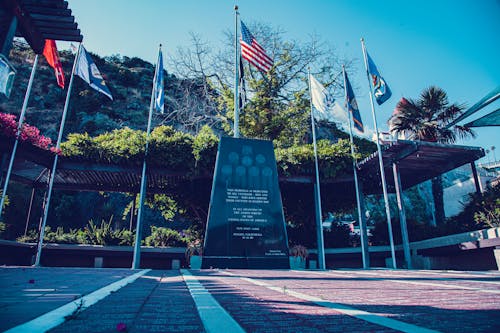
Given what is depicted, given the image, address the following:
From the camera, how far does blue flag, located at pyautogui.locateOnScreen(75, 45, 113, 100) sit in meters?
10.7

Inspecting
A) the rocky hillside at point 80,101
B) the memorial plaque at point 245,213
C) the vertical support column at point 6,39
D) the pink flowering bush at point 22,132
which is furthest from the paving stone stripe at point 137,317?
the rocky hillside at point 80,101

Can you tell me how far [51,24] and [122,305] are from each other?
5965 millimetres

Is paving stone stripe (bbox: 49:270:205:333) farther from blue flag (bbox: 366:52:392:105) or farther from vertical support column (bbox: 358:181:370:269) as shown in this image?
blue flag (bbox: 366:52:392:105)

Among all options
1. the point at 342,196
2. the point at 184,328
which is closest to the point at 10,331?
the point at 184,328

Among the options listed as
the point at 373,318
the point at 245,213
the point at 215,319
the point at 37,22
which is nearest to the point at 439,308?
the point at 373,318

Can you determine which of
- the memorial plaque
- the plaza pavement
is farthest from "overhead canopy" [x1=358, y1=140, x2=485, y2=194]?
the plaza pavement

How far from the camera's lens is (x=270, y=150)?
10.0m

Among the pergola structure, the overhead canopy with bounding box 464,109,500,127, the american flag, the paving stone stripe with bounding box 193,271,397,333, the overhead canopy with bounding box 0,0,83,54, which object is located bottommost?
the paving stone stripe with bounding box 193,271,397,333

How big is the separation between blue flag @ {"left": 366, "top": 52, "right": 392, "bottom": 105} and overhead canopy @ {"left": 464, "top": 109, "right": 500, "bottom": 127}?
3.36 m

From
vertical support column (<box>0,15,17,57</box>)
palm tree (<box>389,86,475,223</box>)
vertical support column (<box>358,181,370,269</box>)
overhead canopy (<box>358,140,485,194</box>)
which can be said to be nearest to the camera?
vertical support column (<box>0,15,17,57</box>)

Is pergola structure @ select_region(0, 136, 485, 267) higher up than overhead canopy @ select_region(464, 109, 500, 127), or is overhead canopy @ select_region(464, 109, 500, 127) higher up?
overhead canopy @ select_region(464, 109, 500, 127)

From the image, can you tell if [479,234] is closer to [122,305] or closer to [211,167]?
[211,167]

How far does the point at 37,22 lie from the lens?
5.82m

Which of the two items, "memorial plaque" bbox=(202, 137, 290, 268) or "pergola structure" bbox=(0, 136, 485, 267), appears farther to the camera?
"pergola structure" bbox=(0, 136, 485, 267)
